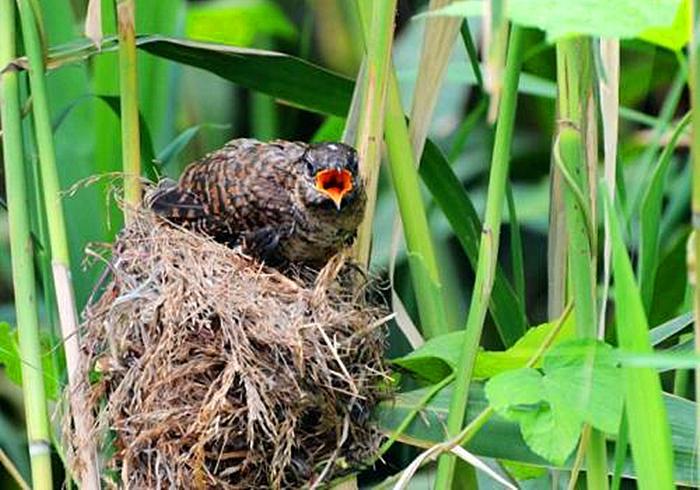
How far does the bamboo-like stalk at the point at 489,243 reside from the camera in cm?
146

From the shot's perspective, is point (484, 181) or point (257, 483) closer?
point (257, 483)

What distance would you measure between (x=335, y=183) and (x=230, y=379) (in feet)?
1.60

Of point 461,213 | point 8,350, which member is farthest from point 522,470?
point 8,350

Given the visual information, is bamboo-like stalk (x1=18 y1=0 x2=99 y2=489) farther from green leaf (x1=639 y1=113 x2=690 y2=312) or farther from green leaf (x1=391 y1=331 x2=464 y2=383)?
green leaf (x1=639 y1=113 x2=690 y2=312)

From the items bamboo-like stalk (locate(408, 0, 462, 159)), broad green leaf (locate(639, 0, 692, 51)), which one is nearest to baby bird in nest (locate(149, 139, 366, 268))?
bamboo-like stalk (locate(408, 0, 462, 159))

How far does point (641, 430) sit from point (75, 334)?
2.51 feet

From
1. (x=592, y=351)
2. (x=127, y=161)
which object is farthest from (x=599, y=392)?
(x=127, y=161)

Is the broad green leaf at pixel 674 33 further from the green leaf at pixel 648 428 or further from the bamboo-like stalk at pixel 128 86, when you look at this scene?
the bamboo-like stalk at pixel 128 86

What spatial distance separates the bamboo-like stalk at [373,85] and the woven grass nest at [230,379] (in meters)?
0.19

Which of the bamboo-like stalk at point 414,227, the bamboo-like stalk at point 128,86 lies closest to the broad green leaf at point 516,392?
the bamboo-like stalk at point 414,227

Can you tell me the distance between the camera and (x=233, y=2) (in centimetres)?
346

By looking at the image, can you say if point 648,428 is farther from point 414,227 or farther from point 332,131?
point 332,131

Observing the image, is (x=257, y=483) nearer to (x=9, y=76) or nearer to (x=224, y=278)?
(x=224, y=278)

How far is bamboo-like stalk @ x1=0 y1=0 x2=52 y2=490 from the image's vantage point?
1.59m
